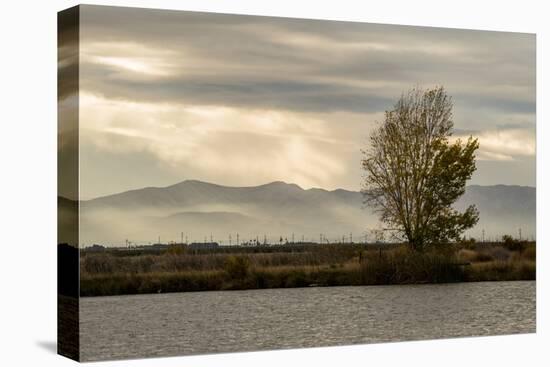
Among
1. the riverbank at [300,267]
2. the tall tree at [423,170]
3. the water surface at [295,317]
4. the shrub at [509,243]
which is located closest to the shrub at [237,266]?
the riverbank at [300,267]

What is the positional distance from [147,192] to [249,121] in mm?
1722

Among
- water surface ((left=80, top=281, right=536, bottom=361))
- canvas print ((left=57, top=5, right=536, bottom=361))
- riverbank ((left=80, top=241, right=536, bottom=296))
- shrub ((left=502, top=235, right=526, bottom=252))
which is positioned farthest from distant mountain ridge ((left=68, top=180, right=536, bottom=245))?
water surface ((left=80, top=281, right=536, bottom=361))

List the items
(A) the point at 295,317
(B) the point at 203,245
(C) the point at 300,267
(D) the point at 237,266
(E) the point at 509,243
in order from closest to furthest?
(B) the point at 203,245
(D) the point at 237,266
(A) the point at 295,317
(C) the point at 300,267
(E) the point at 509,243

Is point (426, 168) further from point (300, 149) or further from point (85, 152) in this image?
point (85, 152)

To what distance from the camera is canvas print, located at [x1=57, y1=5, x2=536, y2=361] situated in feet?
51.0

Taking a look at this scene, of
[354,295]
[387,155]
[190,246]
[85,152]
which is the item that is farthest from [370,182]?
[85,152]

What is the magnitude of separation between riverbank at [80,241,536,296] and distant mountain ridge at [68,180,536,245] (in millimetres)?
244

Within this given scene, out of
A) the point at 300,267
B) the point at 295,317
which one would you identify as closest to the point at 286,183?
the point at 300,267

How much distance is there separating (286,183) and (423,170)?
7.83ft

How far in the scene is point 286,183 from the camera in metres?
16.7

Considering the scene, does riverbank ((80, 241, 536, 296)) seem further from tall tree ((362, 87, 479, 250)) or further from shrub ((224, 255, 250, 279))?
tall tree ((362, 87, 479, 250))

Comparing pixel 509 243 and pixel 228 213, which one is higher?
pixel 228 213

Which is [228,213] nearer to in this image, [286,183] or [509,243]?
[286,183]

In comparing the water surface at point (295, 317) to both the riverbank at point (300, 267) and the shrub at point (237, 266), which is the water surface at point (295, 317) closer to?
the riverbank at point (300, 267)
